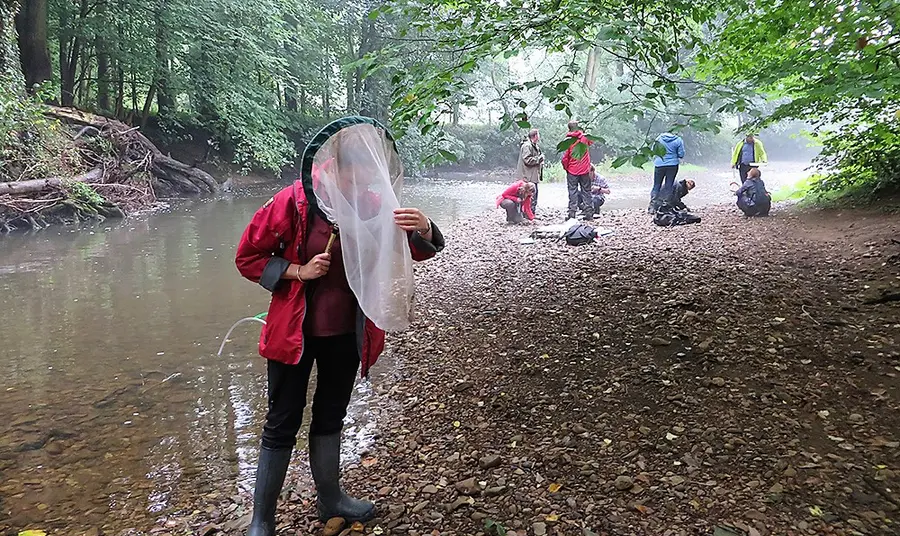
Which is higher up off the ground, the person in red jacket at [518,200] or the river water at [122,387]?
the person in red jacket at [518,200]

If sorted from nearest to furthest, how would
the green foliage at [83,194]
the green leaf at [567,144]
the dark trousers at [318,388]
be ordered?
1. the dark trousers at [318,388]
2. the green leaf at [567,144]
3. the green foliage at [83,194]

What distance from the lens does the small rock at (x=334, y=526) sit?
2.79 meters

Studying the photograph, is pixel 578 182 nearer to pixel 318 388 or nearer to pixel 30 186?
pixel 318 388

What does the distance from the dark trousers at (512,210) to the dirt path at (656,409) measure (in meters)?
6.04

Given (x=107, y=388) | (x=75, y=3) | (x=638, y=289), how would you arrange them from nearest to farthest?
1. (x=107, y=388)
2. (x=638, y=289)
3. (x=75, y=3)

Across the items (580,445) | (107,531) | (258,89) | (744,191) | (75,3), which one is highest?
(75,3)

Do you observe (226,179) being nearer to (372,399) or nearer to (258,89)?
(258,89)

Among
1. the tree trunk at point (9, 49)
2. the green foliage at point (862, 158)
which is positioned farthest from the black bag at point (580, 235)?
the tree trunk at point (9, 49)

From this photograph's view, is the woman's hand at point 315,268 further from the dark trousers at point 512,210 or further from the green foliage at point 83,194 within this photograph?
the green foliage at point 83,194

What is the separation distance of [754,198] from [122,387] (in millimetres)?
10084

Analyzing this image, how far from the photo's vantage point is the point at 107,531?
306cm

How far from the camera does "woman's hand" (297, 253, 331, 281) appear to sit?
2.46 meters

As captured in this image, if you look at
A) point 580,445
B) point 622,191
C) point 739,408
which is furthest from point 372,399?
point 622,191

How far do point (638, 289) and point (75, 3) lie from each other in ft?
63.8
